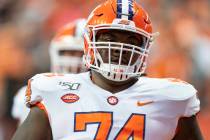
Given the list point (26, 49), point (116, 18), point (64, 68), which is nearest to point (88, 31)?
point (116, 18)

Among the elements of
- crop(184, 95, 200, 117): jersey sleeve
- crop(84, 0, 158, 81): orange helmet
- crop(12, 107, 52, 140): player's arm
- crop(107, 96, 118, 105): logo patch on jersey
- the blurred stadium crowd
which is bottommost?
the blurred stadium crowd

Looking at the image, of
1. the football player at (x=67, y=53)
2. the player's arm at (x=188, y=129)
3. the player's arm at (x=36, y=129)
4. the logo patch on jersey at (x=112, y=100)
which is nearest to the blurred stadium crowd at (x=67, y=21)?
the football player at (x=67, y=53)

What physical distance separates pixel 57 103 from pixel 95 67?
228 millimetres

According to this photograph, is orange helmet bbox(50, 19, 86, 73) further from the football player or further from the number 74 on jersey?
the number 74 on jersey

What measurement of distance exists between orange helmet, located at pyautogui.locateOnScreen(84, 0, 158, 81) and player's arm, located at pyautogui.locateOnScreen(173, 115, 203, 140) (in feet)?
0.94

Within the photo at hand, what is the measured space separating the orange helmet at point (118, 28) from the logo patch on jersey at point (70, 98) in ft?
0.50

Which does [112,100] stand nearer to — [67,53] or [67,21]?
[67,53]

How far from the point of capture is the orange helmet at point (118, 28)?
305 cm

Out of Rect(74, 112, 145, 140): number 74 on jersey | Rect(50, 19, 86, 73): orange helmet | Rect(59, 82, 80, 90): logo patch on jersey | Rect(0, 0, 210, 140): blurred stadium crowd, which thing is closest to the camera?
Rect(74, 112, 145, 140): number 74 on jersey

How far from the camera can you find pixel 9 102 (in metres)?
6.82

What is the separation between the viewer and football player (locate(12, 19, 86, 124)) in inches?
188

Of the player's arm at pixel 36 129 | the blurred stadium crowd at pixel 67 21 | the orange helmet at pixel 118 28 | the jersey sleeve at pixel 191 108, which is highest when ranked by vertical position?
the orange helmet at pixel 118 28

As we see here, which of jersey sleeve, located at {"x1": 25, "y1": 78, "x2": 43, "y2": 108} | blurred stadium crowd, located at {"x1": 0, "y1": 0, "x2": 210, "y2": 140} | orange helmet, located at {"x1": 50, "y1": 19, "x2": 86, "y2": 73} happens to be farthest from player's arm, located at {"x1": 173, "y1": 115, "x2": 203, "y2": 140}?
blurred stadium crowd, located at {"x1": 0, "y1": 0, "x2": 210, "y2": 140}

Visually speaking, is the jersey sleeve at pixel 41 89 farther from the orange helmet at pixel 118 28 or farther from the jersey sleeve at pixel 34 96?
the orange helmet at pixel 118 28
